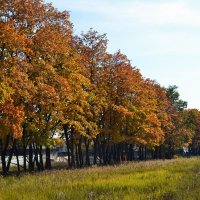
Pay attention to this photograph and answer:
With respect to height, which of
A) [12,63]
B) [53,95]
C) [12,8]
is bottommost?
[53,95]

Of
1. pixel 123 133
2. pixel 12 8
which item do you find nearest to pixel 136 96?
pixel 123 133

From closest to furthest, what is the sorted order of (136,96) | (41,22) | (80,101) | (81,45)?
(41,22) → (80,101) → (81,45) → (136,96)

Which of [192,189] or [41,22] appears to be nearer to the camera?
[192,189]

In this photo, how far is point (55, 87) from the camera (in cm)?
2883

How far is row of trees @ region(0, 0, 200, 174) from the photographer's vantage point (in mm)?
23766

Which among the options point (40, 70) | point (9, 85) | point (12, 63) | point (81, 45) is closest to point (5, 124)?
point (9, 85)

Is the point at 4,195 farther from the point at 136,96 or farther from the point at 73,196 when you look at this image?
A: the point at 136,96

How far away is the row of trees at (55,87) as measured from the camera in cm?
2377

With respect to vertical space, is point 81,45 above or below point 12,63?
above

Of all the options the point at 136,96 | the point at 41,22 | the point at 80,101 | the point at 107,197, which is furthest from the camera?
the point at 136,96

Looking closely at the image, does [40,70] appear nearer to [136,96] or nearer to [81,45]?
[81,45]

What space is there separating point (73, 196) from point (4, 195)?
8.03 ft

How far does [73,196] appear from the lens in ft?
38.3

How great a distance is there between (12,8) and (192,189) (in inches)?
754
